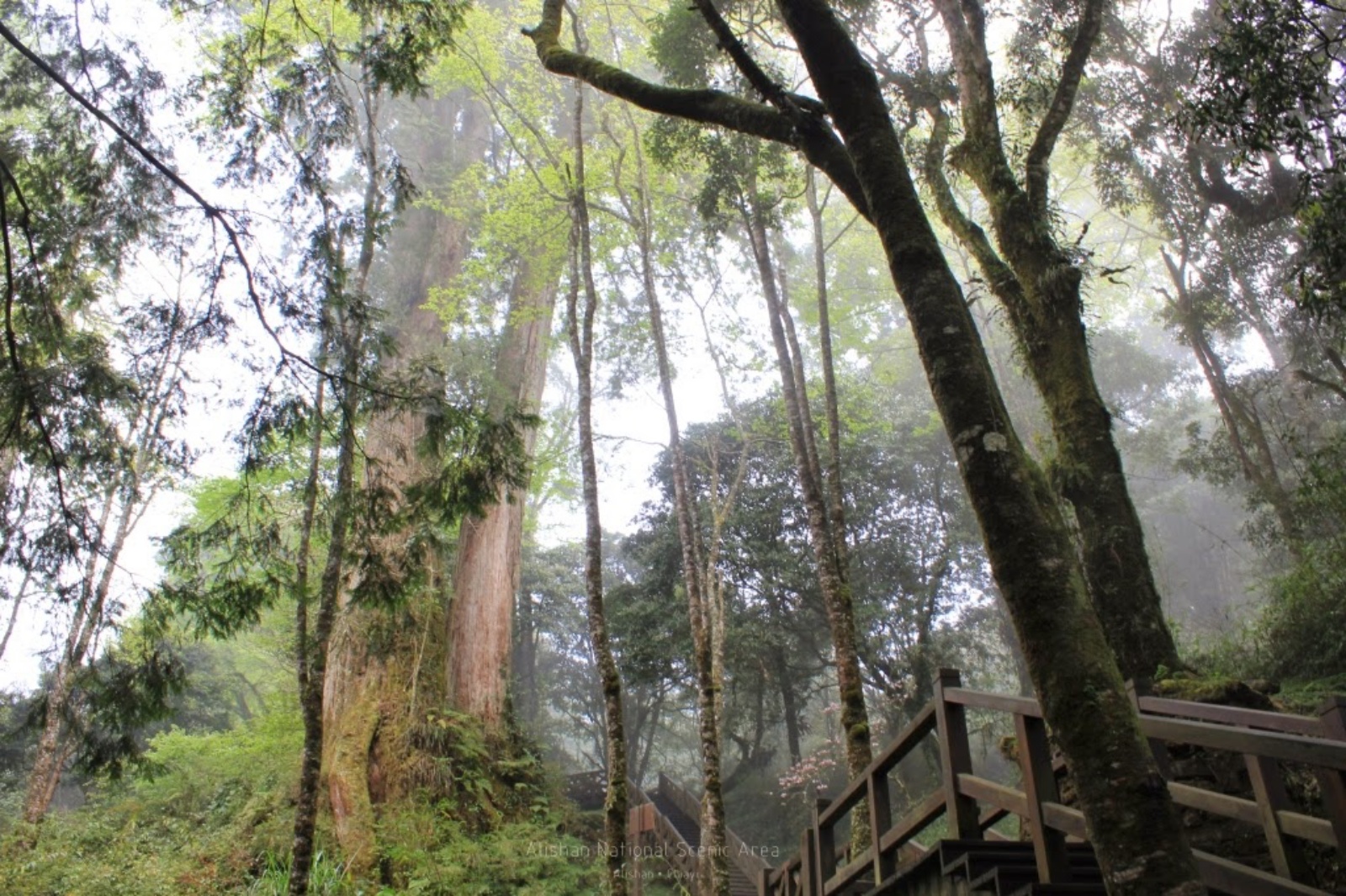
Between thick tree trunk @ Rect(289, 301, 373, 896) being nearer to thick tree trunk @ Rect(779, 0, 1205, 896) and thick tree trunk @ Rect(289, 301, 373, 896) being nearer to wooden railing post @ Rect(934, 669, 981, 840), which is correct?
thick tree trunk @ Rect(779, 0, 1205, 896)

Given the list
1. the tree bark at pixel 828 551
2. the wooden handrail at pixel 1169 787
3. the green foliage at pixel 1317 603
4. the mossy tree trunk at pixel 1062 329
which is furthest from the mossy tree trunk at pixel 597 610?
the green foliage at pixel 1317 603

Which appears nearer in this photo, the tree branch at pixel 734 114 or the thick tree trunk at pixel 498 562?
the tree branch at pixel 734 114

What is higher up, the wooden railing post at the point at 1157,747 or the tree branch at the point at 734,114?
the tree branch at the point at 734,114

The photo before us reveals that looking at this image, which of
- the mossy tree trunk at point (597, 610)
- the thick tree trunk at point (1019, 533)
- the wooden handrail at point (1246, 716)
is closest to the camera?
the thick tree trunk at point (1019, 533)

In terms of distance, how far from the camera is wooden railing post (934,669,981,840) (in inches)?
134

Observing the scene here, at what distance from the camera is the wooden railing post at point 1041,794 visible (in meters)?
2.82

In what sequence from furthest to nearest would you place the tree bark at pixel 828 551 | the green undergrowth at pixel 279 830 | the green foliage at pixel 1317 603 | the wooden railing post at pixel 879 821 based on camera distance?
the green foliage at pixel 1317 603
the green undergrowth at pixel 279 830
the tree bark at pixel 828 551
the wooden railing post at pixel 879 821

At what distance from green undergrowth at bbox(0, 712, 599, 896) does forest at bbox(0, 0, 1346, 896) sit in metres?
0.07

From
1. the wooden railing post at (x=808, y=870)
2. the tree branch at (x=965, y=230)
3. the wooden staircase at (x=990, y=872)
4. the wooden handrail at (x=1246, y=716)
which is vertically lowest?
the wooden railing post at (x=808, y=870)

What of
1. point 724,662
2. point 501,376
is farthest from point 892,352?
point 501,376

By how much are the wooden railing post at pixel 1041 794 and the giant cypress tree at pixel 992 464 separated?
911 millimetres

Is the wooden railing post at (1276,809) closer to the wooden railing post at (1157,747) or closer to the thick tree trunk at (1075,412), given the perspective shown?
the wooden railing post at (1157,747)

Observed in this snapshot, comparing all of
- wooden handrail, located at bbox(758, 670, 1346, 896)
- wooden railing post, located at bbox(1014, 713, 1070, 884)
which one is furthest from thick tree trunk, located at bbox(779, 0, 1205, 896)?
wooden railing post, located at bbox(1014, 713, 1070, 884)

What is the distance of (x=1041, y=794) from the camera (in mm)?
2938
